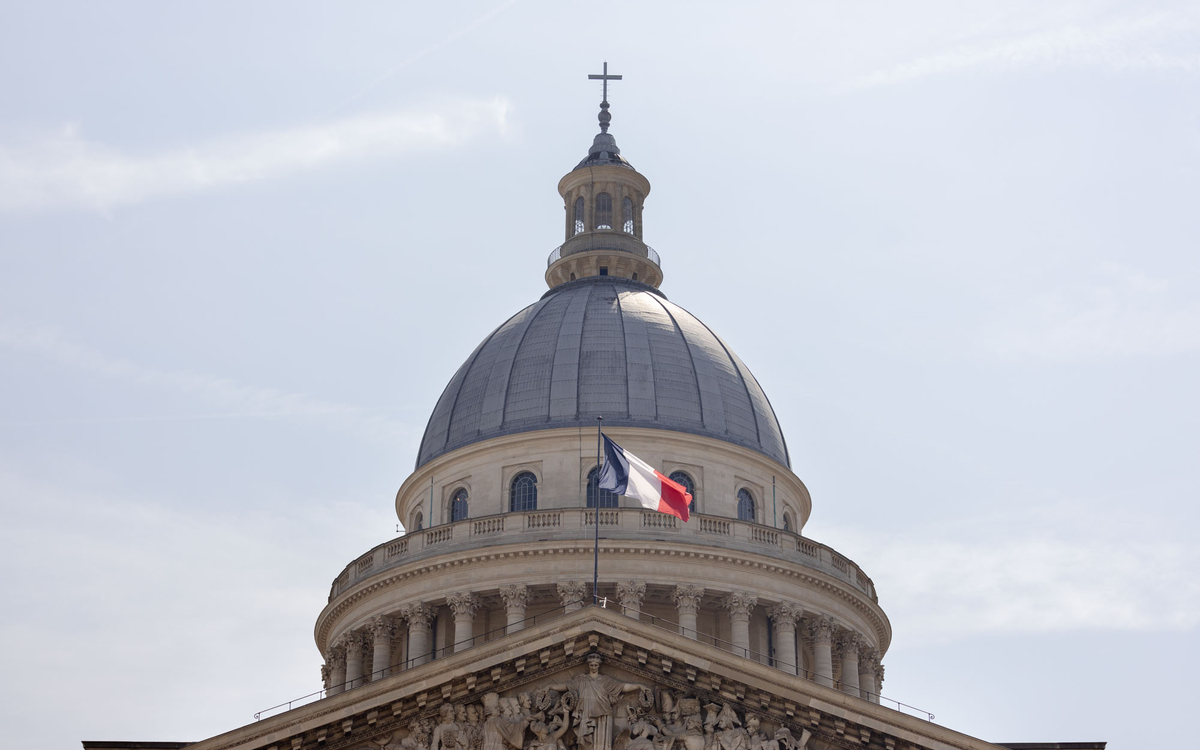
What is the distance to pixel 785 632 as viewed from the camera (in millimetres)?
65250

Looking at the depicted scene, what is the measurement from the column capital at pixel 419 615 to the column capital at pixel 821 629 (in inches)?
542

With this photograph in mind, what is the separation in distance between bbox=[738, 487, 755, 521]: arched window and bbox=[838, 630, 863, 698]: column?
558 centimetres

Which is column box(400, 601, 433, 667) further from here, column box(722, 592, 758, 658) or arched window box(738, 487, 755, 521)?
arched window box(738, 487, 755, 521)

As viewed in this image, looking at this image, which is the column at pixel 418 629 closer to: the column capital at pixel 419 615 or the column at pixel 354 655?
the column capital at pixel 419 615

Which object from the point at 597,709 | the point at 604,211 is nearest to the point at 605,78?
the point at 604,211

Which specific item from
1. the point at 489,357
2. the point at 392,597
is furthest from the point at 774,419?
the point at 392,597

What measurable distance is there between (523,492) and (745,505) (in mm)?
8514

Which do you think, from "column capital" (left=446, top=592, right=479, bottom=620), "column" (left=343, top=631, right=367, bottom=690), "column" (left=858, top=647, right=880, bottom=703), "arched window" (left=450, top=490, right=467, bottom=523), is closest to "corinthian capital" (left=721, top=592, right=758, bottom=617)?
"column" (left=858, top=647, right=880, bottom=703)

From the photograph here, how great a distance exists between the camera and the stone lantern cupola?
7838 centimetres

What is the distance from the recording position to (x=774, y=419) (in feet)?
246

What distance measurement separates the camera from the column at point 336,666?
6825 cm

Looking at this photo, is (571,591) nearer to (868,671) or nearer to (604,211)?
(868,671)

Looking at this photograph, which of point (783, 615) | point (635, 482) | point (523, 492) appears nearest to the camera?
point (635, 482)

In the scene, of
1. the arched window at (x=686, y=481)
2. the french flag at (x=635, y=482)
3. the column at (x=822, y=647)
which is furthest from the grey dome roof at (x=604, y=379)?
the french flag at (x=635, y=482)
